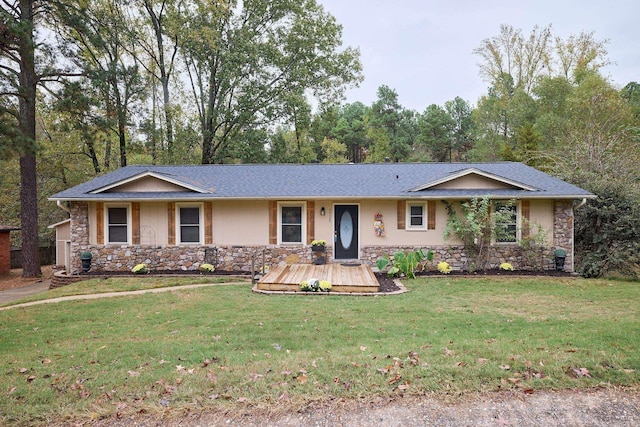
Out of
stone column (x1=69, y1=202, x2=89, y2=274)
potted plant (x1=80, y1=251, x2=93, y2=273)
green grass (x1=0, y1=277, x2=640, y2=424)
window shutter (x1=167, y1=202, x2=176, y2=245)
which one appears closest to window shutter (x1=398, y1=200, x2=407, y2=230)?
green grass (x1=0, y1=277, x2=640, y2=424)

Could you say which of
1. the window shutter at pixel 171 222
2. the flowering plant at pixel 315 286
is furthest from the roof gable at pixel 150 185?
the flowering plant at pixel 315 286

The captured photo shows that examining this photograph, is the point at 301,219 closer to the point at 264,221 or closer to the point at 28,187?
the point at 264,221

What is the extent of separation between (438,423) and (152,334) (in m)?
4.17

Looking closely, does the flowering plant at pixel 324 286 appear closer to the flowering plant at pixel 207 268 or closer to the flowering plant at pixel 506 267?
the flowering plant at pixel 207 268

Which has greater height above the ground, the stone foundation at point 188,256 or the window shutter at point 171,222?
the window shutter at point 171,222

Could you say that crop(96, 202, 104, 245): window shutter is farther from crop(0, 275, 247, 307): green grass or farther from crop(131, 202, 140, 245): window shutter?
crop(0, 275, 247, 307): green grass

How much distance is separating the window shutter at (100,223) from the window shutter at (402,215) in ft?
31.5

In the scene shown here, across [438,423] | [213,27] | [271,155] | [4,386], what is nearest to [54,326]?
[4,386]

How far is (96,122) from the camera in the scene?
45.3ft

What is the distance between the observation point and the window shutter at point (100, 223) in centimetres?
1129

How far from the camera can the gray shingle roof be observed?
Answer: 10773 mm

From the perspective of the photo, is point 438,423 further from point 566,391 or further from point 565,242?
point 565,242

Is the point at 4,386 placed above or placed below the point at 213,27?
below

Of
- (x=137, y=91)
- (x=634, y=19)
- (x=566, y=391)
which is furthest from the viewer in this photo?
(x=634, y=19)
